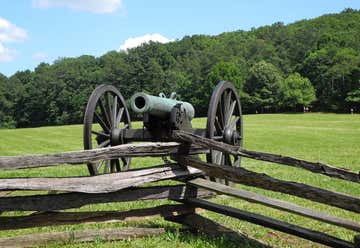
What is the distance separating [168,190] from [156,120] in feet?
8.25

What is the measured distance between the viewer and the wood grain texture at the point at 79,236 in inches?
176

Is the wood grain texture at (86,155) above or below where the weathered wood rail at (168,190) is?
above

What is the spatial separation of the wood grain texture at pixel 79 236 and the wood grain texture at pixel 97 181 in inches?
21.8

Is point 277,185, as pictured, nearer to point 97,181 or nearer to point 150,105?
point 97,181

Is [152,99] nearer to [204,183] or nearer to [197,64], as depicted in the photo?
[204,183]

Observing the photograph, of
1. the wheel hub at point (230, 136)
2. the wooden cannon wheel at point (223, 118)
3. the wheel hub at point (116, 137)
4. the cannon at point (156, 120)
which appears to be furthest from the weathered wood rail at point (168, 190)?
the wheel hub at point (116, 137)

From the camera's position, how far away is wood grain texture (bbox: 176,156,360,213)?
3.79 metres

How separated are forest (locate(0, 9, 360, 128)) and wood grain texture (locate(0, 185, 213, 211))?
64.2 m

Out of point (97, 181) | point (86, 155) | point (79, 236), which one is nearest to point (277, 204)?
point (97, 181)

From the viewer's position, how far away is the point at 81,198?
471 centimetres

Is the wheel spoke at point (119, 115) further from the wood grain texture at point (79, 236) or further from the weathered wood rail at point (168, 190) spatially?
the wood grain texture at point (79, 236)

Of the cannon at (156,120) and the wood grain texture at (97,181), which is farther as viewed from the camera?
the cannon at (156,120)

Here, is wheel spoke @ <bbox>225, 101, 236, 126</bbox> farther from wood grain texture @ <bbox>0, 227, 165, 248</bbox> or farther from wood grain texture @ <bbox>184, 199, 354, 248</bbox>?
wood grain texture @ <bbox>0, 227, 165, 248</bbox>

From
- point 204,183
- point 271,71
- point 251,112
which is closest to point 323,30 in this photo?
point 271,71
